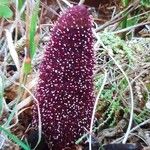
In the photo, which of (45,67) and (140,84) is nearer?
(45,67)

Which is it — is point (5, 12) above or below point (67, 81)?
above

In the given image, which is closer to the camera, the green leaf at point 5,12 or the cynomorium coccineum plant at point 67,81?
the cynomorium coccineum plant at point 67,81

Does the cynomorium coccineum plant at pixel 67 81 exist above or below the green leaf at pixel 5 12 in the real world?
below

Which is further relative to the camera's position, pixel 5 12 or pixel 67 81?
pixel 5 12

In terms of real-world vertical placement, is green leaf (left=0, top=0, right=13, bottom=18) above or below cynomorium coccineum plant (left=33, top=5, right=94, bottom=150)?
above

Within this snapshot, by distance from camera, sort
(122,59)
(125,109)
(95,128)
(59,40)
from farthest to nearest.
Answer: (122,59), (125,109), (95,128), (59,40)

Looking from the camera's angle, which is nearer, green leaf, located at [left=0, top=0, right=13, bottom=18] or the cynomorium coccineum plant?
the cynomorium coccineum plant

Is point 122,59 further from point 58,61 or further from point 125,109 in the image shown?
point 58,61

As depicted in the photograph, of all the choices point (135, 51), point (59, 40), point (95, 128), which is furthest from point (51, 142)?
point (135, 51)
